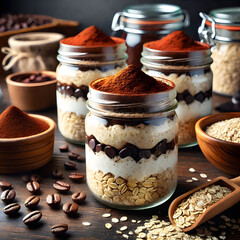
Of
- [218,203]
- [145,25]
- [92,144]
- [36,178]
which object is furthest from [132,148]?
[145,25]

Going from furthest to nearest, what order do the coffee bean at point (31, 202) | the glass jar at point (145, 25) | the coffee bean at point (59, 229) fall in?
the glass jar at point (145, 25)
the coffee bean at point (31, 202)
the coffee bean at point (59, 229)

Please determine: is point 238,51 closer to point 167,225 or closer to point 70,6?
point 167,225

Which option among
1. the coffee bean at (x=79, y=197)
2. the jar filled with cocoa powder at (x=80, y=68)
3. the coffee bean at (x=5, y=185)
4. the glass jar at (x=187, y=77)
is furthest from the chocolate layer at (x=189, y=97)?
the coffee bean at (x=5, y=185)

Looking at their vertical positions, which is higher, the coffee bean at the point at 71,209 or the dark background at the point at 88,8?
the dark background at the point at 88,8

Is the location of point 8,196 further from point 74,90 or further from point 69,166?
point 74,90

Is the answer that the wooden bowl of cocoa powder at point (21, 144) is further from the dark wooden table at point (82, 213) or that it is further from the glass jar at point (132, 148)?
the glass jar at point (132, 148)

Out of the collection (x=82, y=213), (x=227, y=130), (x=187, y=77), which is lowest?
(x=82, y=213)

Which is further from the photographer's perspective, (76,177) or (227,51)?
(227,51)
